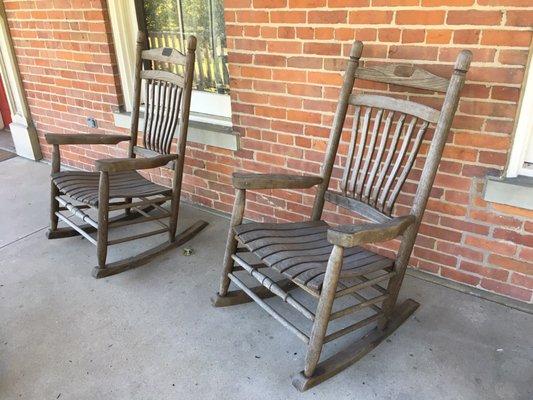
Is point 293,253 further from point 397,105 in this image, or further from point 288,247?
point 397,105

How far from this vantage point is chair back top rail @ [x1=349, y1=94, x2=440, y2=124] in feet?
5.43

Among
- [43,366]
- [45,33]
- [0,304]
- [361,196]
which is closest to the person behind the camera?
[43,366]

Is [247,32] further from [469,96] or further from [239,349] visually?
[239,349]

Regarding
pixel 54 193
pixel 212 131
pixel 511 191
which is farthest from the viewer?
pixel 212 131

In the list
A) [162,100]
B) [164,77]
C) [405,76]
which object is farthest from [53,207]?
[405,76]

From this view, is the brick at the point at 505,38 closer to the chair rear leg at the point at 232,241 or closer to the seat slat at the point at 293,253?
the seat slat at the point at 293,253

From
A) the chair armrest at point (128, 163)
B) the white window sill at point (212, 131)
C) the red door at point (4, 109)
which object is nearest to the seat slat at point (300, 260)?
the chair armrest at point (128, 163)

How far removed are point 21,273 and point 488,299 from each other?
2.38m

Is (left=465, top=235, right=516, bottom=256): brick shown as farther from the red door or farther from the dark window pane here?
the red door

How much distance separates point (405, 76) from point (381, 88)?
0.87ft

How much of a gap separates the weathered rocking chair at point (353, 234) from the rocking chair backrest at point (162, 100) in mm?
746

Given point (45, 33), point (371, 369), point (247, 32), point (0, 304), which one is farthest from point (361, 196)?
point (45, 33)

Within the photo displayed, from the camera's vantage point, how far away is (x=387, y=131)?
1817mm

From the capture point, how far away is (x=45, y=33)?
3201 millimetres
